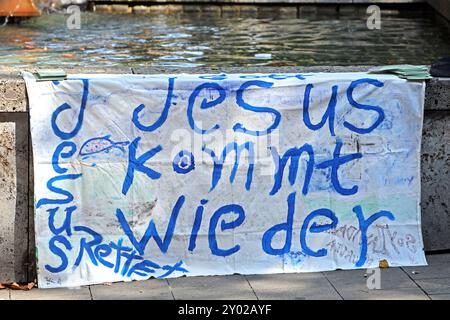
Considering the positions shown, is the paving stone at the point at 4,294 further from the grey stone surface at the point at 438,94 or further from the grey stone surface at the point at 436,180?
the grey stone surface at the point at 438,94

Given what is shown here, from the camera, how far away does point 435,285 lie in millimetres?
5699

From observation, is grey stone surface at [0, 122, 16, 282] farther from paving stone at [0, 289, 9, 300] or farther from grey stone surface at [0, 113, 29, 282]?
paving stone at [0, 289, 9, 300]

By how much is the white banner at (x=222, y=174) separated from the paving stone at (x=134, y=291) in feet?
0.23

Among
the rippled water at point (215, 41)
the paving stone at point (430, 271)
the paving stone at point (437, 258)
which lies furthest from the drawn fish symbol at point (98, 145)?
the rippled water at point (215, 41)

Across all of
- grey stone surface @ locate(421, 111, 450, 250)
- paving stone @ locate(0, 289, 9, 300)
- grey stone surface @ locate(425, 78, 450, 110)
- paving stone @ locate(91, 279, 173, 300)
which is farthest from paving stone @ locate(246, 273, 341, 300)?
paving stone @ locate(0, 289, 9, 300)

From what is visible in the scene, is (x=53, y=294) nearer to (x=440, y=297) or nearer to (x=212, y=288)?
(x=212, y=288)

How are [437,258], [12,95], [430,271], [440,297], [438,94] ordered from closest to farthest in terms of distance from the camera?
[440,297]
[12,95]
[430,271]
[438,94]
[437,258]

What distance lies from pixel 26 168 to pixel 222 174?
114 cm

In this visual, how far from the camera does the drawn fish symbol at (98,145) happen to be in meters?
5.70

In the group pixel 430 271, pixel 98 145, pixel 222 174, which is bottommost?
pixel 430 271

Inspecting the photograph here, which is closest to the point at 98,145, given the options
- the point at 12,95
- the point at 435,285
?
the point at 12,95

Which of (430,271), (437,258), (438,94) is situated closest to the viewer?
(430,271)

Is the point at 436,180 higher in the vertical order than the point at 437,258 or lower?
higher
